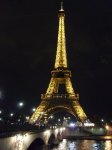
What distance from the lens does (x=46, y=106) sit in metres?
93.7

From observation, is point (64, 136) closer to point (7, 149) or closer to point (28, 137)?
point (28, 137)

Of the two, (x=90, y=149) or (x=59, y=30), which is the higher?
→ (x=59, y=30)

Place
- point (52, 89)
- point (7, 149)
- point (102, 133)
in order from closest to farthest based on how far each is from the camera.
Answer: point (7, 149) → point (52, 89) → point (102, 133)

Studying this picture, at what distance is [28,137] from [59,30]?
2091 inches

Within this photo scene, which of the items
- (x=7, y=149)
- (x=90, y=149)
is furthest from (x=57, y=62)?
(x=7, y=149)

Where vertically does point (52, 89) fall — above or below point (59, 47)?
below

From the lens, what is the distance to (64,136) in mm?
97000

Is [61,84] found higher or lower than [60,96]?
higher

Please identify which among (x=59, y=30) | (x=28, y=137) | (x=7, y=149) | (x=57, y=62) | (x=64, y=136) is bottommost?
(x=7, y=149)

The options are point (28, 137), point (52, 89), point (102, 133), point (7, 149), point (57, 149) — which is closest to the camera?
point (7, 149)

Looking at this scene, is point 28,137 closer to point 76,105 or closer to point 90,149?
point 90,149

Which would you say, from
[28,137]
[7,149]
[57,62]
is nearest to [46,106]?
[57,62]

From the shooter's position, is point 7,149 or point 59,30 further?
point 59,30

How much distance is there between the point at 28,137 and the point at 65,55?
51.5 meters
